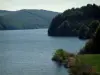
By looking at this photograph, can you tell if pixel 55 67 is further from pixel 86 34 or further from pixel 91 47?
pixel 86 34

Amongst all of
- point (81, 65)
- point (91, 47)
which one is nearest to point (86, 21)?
point (91, 47)

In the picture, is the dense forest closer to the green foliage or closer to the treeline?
the green foliage

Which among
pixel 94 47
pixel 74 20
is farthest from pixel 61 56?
pixel 74 20

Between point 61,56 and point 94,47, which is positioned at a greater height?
point 94,47

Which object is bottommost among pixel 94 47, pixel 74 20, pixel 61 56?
pixel 74 20

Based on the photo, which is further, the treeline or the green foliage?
the green foliage

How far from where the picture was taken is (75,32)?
5084 inches

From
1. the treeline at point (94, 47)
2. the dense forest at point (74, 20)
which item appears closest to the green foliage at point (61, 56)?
the treeline at point (94, 47)

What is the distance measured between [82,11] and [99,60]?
106m

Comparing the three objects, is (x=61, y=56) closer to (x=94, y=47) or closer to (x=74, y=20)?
(x=94, y=47)

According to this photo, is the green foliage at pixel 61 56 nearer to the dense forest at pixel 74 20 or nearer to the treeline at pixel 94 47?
the treeline at pixel 94 47

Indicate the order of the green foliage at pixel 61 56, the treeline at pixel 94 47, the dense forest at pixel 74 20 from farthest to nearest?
1. the dense forest at pixel 74 20
2. the green foliage at pixel 61 56
3. the treeline at pixel 94 47

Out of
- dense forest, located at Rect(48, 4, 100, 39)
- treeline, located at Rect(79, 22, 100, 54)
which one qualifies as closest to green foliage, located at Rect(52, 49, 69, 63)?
treeline, located at Rect(79, 22, 100, 54)

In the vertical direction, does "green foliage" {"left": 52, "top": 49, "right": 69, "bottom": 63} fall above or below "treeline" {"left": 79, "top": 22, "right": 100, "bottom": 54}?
below
